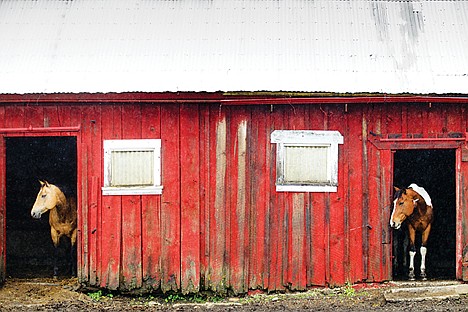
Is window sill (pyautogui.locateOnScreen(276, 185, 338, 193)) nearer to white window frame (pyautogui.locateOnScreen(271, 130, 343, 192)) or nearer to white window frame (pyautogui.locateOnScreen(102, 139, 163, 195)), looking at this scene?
white window frame (pyautogui.locateOnScreen(271, 130, 343, 192))

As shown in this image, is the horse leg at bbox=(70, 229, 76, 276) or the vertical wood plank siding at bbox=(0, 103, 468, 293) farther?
the horse leg at bbox=(70, 229, 76, 276)

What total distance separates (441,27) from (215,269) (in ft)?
19.9

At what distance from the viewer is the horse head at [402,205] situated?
12.8 metres

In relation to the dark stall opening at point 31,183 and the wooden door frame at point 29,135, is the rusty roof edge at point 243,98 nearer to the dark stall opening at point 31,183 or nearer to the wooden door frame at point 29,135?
the wooden door frame at point 29,135

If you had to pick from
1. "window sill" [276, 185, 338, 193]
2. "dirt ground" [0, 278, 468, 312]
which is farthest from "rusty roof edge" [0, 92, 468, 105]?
"dirt ground" [0, 278, 468, 312]

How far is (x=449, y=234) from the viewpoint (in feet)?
52.9

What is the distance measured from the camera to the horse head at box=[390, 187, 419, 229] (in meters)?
12.8

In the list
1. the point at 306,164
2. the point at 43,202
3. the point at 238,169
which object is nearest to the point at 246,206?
the point at 238,169

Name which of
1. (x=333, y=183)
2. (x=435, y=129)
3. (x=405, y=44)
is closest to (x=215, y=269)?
(x=333, y=183)

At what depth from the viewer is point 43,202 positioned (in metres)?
13.7

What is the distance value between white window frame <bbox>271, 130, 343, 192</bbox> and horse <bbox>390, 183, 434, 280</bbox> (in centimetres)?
115

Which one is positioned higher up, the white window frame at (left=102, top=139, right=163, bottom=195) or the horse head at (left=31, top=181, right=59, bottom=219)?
the white window frame at (left=102, top=139, right=163, bottom=195)

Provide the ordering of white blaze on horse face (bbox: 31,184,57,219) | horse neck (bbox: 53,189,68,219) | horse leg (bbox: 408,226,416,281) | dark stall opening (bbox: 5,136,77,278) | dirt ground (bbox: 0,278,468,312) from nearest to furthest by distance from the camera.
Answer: dirt ground (bbox: 0,278,468,312), white blaze on horse face (bbox: 31,184,57,219), horse leg (bbox: 408,226,416,281), horse neck (bbox: 53,189,68,219), dark stall opening (bbox: 5,136,77,278)

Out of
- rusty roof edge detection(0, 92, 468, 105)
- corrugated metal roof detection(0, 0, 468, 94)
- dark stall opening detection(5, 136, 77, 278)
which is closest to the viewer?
rusty roof edge detection(0, 92, 468, 105)
